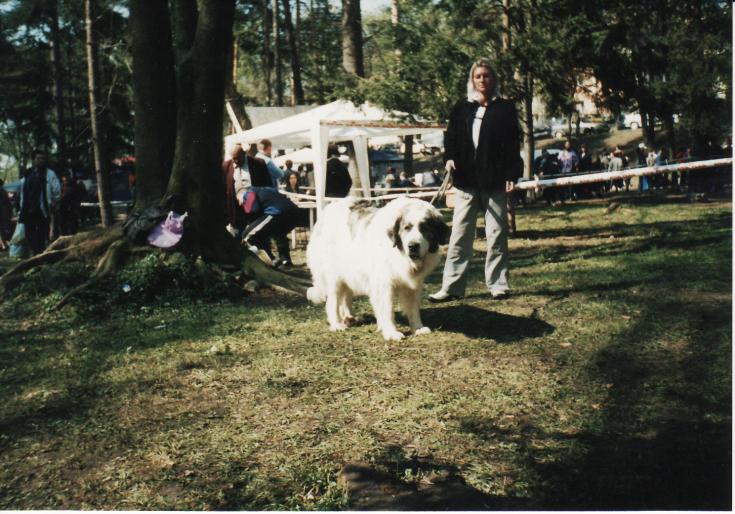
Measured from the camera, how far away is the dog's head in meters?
5.61

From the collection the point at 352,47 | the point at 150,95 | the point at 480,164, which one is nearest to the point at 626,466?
the point at 480,164

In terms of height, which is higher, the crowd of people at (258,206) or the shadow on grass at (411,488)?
the crowd of people at (258,206)

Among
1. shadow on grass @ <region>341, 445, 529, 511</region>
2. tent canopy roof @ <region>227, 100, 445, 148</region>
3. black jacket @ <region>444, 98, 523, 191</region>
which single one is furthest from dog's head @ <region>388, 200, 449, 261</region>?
tent canopy roof @ <region>227, 100, 445, 148</region>

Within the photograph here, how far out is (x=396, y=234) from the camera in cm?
576

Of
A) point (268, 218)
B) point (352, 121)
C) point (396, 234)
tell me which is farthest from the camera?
point (352, 121)

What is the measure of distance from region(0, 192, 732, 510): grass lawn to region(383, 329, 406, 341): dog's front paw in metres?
0.09

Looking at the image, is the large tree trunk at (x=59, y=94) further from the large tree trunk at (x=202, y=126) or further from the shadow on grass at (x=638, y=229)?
the large tree trunk at (x=202, y=126)

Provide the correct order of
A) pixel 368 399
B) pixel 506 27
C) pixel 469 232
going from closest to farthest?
pixel 368 399
pixel 469 232
pixel 506 27

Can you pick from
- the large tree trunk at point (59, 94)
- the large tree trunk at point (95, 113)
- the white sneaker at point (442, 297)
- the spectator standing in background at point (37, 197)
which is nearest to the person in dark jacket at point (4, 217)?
the spectator standing in background at point (37, 197)

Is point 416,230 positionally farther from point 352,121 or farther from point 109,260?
point 352,121

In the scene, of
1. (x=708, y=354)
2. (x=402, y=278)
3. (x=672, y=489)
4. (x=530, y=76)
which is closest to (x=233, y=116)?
(x=530, y=76)

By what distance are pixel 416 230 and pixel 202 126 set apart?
153 inches

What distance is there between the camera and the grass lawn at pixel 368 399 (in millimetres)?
3410

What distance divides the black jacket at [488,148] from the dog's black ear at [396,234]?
1546 millimetres
